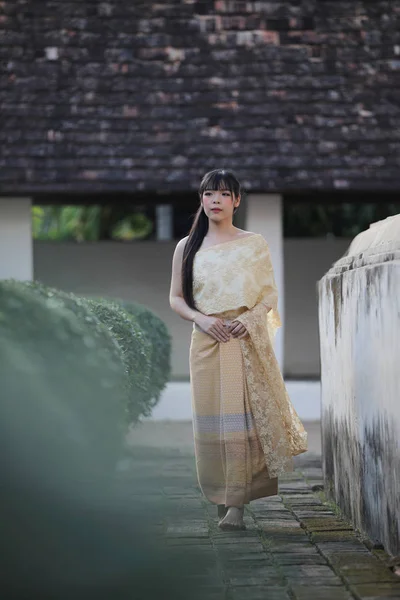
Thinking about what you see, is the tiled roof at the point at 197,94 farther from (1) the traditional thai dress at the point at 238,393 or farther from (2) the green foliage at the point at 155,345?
(1) the traditional thai dress at the point at 238,393

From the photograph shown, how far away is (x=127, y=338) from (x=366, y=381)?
8.78 ft

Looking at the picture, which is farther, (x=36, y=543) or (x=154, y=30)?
(x=154, y=30)

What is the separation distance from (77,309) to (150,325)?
4.99 m

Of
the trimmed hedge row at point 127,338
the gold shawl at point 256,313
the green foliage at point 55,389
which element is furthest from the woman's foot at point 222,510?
the green foliage at point 55,389

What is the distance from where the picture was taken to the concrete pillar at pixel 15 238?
1203 centimetres

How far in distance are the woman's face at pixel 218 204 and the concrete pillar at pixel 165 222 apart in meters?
14.6

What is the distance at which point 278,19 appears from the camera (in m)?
12.5

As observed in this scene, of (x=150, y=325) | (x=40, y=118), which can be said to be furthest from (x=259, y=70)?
(x=150, y=325)

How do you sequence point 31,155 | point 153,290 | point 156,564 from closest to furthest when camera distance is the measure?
point 156,564, point 31,155, point 153,290

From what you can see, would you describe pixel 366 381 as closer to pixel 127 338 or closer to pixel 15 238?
pixel 127 338

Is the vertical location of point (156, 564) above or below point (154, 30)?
below

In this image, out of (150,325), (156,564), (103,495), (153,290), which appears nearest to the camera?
(156,564)

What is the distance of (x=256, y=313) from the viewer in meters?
5.60

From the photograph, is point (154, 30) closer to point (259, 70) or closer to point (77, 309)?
point (259, 70)
